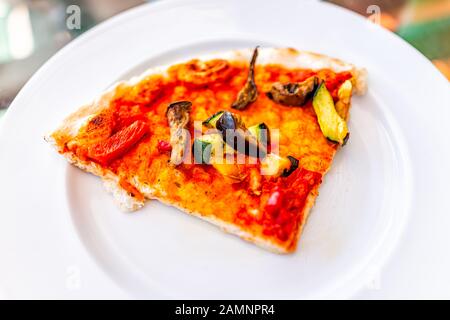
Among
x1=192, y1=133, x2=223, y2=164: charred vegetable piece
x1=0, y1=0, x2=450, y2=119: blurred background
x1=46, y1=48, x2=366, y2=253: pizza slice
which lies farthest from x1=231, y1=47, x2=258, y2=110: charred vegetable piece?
x1=0, y1=0, x2=450, y2=119: blurred background

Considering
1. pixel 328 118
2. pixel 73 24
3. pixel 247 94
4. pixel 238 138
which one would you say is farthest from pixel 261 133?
pixel 73 24

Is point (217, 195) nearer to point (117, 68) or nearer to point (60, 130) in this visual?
point (60, 130)

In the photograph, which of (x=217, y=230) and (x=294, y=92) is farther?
(x=294, y=92)

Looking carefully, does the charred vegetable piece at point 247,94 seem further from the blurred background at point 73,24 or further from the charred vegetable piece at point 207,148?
the blurred background at point 73,24

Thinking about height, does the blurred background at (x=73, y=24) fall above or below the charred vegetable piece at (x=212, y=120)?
above

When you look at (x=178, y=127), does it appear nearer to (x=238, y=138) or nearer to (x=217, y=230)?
(x=238, y=138)

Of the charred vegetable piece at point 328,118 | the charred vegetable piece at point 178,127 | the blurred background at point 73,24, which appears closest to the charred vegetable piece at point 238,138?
the charred vegetable piece at point 178,127

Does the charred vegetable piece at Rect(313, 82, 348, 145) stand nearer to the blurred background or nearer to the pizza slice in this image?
the pizza slice
